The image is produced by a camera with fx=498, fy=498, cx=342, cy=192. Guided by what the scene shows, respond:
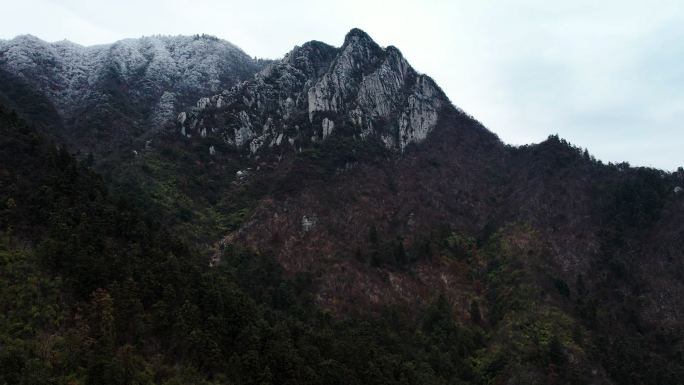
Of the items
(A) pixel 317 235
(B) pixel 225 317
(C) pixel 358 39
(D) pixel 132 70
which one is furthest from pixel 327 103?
(B) pixel 225 317

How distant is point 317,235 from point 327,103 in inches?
1763

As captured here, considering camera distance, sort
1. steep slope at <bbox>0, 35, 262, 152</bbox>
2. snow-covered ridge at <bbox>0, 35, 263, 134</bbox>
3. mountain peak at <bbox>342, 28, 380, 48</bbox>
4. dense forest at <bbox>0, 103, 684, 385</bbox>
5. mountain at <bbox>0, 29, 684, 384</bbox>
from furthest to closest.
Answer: mountain peak at <bbox>342, 28, 380, 48</bbox>
snow-covered ridge at <bbox>0, 35, 263, 134</bbox>
steep slope at <bbox>0, 35, 262, 152</bbox>
mountain at <bbox>0, 29, 684, 384</bbox>
dense forest at <bbox>0, 103, 684, 385</bbox>

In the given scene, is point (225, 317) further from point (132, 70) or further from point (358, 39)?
point (132, 70)

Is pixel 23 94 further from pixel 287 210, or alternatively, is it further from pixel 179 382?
pixel 179 382

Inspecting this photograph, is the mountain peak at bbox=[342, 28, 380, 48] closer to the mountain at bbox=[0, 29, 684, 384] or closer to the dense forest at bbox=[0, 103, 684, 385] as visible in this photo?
the mountain at bbox=[0, 29, 684, 384]

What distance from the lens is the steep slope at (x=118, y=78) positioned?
116m

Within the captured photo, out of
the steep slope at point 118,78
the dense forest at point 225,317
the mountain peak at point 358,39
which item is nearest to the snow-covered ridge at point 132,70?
the steep slope at point 118,78

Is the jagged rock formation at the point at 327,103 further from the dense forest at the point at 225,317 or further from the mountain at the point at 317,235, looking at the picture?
the dense forest at the point at 225,317

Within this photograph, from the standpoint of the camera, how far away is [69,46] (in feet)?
523

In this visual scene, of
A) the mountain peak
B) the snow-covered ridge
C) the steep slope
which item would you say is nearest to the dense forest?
the steep slope

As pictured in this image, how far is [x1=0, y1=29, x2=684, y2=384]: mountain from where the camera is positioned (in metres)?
41.8

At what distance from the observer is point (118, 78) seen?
474ft

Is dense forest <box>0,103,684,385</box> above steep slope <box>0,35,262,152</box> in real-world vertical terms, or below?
below

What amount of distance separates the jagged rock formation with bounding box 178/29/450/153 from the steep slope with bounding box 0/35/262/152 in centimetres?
1848
